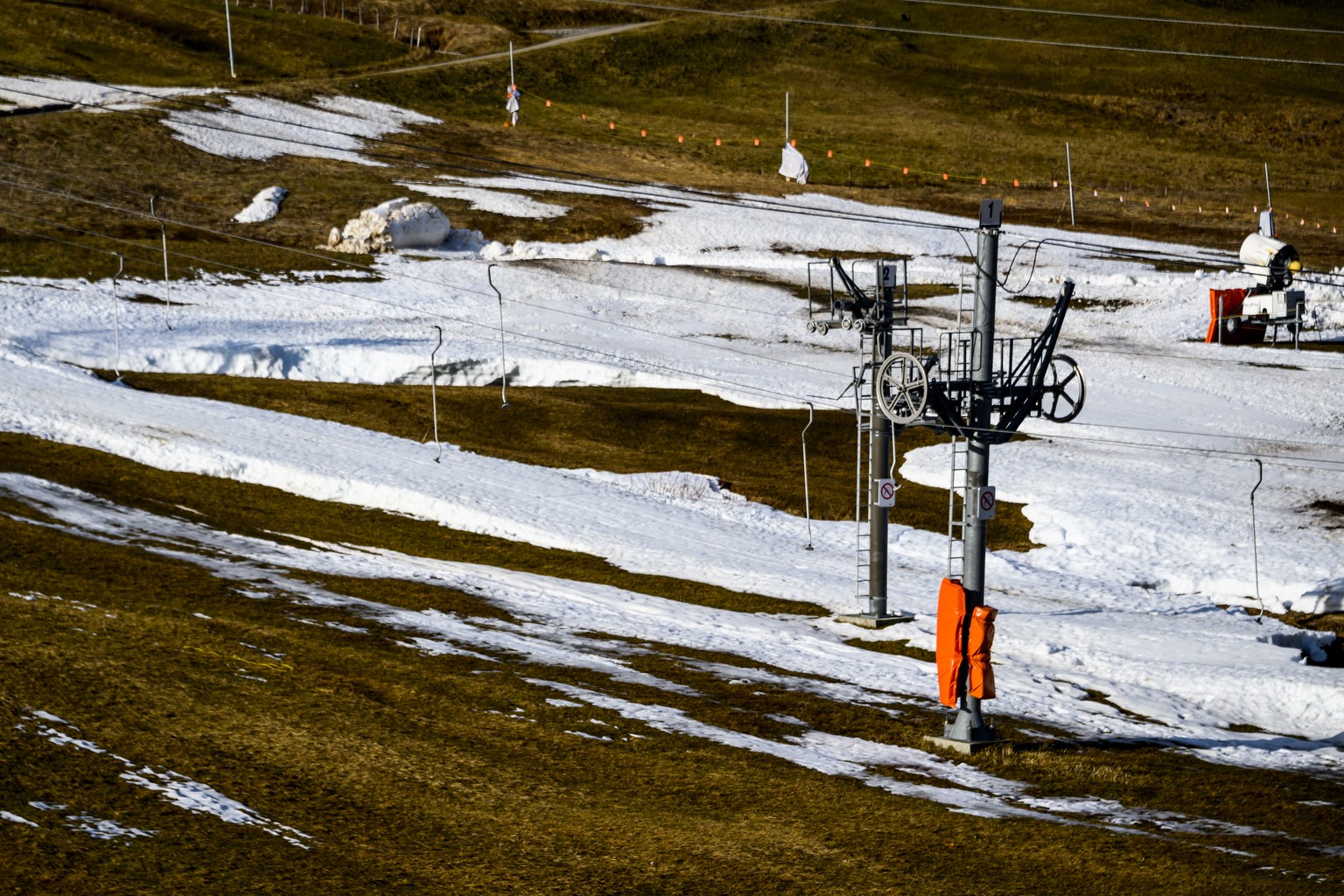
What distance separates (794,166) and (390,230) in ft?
109

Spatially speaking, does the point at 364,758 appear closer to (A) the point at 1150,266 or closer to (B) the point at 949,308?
(B) the point at 949,308

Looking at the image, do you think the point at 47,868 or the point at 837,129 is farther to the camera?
the point at 837,129

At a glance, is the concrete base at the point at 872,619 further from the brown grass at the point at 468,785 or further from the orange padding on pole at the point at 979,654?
the orange padding on pole at the point at 979,654

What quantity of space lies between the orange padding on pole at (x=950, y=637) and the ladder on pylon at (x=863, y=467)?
7.54 meters

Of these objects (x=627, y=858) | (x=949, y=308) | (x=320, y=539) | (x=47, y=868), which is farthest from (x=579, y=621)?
(x=949, y=308)

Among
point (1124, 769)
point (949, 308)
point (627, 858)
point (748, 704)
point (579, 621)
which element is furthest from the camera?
point (949, 308)

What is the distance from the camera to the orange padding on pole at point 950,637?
20.7 m

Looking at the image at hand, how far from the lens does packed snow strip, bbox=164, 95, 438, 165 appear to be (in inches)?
3351

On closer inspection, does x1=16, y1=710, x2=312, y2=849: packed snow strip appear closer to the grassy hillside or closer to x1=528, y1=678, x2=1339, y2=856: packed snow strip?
x1=528, y1=678, x2=1339, y2=856: packed snow strip

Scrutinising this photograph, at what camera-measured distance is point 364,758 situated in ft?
57.4

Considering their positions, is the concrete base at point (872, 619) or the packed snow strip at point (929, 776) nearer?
the packed snow strip at point (929, 776)

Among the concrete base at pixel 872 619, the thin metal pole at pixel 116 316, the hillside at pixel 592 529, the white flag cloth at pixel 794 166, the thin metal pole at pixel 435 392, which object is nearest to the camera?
the hillside at pixel 592 529

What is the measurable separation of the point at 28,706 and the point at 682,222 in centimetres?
6328

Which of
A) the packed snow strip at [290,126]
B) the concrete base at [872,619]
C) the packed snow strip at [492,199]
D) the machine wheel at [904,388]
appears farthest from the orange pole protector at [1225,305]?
the packed snow strip at [290,126]
